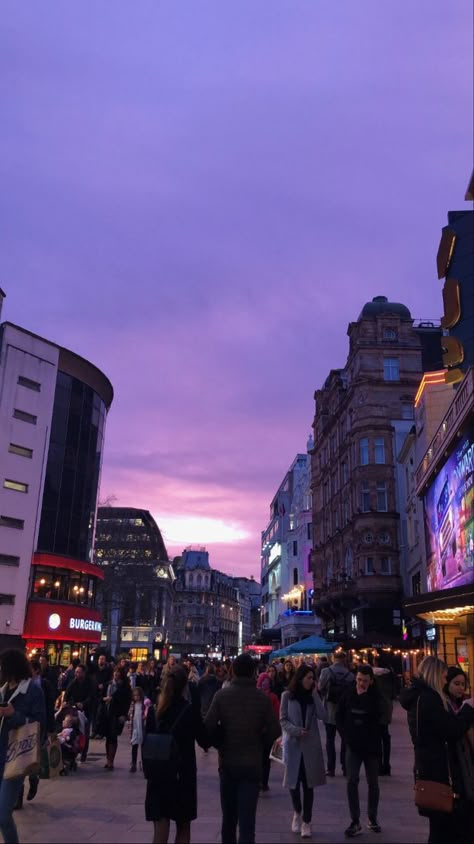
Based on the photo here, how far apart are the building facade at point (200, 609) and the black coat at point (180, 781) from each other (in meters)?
141

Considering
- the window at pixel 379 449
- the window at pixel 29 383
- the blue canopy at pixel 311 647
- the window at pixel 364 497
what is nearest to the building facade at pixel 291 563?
the window at pixel 364 497

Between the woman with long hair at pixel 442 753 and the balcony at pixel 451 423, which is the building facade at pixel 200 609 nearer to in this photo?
the balcony at pixel 451 423

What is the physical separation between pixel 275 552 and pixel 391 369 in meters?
56.9

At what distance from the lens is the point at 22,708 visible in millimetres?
6750

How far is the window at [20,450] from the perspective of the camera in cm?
4234

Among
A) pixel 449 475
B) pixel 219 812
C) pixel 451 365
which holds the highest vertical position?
pixel 451 365

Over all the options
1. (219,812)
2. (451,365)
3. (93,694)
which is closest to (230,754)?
(219,812)

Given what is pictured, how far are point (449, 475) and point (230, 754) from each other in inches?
829

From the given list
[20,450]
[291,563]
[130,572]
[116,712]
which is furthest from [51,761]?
[291,563]

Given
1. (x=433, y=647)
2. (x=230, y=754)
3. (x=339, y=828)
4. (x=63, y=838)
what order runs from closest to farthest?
(x=230, y=754)
(x=63, y=838)
(x=339, y=828)
(x=433, y=647)

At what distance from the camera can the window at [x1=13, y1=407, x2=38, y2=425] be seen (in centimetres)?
4294

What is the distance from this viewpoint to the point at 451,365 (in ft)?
87.0

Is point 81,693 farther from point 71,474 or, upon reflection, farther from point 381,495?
point 381,495

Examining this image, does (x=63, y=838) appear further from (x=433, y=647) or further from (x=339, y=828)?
(x=433, y=647)
